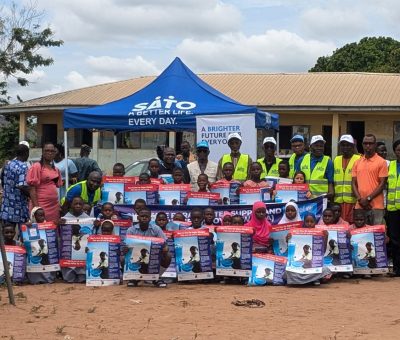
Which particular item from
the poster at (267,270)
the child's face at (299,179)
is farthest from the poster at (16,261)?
the child's face at (299,179)

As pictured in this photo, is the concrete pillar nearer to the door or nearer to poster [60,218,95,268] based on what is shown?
the door

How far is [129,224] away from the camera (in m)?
9.43

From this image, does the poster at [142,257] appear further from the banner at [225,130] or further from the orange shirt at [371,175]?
the banner at [225,130]

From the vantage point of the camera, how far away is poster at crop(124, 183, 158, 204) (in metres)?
9.79

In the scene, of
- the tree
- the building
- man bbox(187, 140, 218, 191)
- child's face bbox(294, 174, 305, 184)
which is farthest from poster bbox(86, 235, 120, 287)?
the tree

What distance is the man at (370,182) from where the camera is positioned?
9289 millimetres

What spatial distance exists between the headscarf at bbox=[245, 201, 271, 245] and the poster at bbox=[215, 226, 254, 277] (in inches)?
8.8

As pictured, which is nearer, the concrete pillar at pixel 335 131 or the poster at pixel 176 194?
the poster at pixel 176 194

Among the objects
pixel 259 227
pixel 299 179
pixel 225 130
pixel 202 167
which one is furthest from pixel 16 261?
pixel 225 130

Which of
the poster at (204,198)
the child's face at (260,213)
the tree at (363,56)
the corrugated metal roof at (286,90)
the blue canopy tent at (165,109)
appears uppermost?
the tree at (363,56)

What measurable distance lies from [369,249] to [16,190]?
4904mm

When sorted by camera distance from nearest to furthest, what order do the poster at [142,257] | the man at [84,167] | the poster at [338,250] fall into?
1. the poster at [142,257]
2. the poster at [338,250]
3. the man at [84,167]

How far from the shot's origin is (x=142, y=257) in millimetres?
8609

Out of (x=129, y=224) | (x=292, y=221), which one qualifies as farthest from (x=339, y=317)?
(x=129, y=224)
